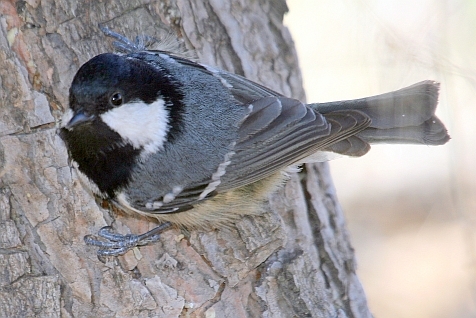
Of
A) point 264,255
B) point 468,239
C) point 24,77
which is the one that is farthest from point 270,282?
point 24,77

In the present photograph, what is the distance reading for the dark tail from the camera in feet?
10.4

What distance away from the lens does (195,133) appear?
2941 mm

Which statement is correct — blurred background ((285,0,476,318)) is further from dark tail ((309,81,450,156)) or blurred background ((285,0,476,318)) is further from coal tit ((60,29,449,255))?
coal tit ((60,29,449,255))

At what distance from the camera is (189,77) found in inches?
119

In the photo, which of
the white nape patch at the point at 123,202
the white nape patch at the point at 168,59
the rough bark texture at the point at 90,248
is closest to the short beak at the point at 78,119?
the rough bark texture at the point at 90,248

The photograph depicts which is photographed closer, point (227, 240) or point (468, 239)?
point (468, 239)

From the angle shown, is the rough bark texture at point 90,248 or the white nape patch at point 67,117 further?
the rough bark texture at point 90,248

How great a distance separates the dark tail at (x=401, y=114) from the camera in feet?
10.4

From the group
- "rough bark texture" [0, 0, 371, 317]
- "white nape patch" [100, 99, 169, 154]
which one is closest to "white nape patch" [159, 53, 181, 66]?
"rough bark texture" [0, 0, 371, 317]

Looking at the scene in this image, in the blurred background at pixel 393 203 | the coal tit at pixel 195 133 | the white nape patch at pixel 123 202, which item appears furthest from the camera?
the blurred background at pixel 393 203

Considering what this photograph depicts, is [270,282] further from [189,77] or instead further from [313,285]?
[189,77]

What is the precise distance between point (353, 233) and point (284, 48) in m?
2.38

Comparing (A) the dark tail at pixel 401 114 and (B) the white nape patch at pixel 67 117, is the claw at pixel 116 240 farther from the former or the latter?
(A) the dark tail at pixel 401 114

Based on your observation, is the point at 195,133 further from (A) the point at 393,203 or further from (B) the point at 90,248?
(A) the point at 393,203
